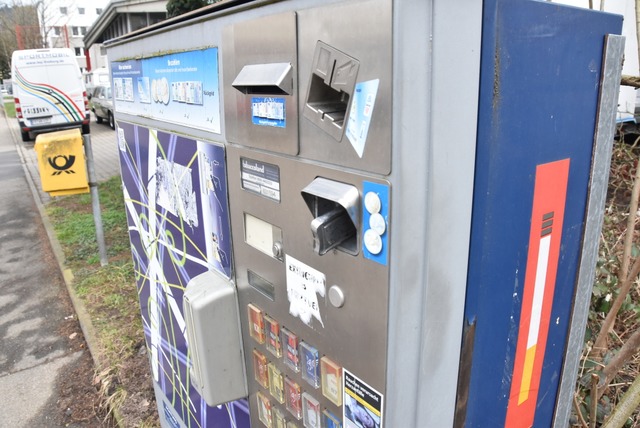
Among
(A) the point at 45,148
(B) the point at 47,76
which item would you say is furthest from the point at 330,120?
(B) the point at 47,76

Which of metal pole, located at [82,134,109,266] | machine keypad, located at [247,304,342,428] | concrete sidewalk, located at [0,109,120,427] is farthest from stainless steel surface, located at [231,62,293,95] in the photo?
metal pole, located at [82,134,109,266]

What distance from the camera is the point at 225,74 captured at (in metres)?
1.38

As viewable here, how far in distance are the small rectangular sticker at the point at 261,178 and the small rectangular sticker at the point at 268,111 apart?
104 mm

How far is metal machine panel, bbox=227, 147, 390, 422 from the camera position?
1.00 m

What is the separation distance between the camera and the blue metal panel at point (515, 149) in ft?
3.17

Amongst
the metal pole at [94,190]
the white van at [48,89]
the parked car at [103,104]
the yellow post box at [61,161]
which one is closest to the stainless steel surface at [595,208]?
the yellow post box at [61,161]

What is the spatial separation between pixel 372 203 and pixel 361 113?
6.6 inches

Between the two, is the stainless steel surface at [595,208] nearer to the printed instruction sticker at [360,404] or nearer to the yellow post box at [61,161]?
the printed instruction sticker at [360,404]

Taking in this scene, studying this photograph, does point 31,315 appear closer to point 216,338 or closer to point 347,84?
point 216,338

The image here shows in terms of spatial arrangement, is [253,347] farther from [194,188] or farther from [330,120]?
[330,120]

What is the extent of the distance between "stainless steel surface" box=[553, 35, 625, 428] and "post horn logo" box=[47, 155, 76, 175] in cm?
408

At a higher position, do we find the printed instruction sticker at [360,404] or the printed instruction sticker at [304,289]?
the printed instruction sticker at [304,289]

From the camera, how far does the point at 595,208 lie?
4.17ft

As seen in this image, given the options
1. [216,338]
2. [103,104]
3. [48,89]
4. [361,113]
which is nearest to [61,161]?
[216,338]
